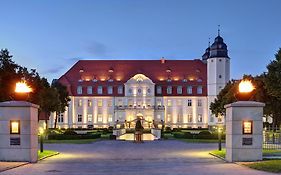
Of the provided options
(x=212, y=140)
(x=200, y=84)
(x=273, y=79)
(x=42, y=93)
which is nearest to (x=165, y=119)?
(x=200, y=84)

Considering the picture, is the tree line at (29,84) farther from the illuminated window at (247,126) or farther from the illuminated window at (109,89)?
the illuminated window at (109,89)

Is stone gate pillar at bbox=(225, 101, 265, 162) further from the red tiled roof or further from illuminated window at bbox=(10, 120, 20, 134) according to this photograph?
the red tiled roof

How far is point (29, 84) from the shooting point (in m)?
55.6

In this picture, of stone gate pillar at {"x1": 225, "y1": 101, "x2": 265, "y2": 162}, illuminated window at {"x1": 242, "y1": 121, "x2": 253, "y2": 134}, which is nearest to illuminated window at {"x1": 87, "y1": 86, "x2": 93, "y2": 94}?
stone gate pillar at {"x1": 225, "y1": 101, "x2": 265, "y2": 162}

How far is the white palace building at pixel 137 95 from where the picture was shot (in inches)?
4104

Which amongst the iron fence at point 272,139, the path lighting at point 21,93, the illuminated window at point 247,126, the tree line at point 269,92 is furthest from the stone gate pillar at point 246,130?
the tree line at point 269,92

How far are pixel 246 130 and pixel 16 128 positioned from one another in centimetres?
1142

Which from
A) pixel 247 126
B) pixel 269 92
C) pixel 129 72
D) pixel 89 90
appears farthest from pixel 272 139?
pixel 129 72

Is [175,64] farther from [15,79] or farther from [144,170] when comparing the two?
[144,170]

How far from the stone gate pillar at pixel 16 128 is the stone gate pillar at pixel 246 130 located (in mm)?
9864

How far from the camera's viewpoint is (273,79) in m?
36.7

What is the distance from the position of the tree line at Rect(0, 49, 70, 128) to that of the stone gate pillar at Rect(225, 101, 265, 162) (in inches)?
493

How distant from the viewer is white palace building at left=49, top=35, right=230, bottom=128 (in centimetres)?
10425

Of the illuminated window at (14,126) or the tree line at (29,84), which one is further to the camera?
the tree line at (29,84)
